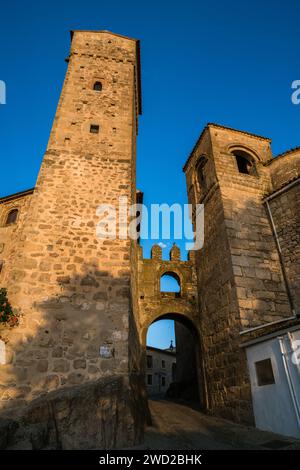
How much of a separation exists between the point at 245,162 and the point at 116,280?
32.0ft

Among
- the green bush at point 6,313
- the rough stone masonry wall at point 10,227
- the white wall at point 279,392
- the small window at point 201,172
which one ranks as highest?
the small window at point 201,172

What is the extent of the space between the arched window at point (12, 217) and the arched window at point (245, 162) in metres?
9.53

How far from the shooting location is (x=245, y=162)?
13344mm

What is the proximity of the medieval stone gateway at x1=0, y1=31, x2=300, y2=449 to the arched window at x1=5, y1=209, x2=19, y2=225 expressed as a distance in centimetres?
9

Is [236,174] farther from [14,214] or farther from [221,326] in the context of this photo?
[14,214]

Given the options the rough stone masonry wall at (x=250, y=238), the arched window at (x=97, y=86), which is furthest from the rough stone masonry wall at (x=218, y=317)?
the arched window at (x=97, y=86)

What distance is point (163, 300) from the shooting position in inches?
459

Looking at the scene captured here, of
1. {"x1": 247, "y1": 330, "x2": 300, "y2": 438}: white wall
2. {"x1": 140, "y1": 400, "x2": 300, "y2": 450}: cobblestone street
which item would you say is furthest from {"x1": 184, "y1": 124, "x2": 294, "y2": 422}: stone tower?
{"x1": 140, "y1": 400, "x2": 300, "y2": 450}: cobblestone street

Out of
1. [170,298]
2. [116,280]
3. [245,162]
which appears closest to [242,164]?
[245,162]

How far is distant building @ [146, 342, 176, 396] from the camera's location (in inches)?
1191

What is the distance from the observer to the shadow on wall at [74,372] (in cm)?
430

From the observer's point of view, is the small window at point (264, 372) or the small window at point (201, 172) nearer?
the small window at point (264, 372)

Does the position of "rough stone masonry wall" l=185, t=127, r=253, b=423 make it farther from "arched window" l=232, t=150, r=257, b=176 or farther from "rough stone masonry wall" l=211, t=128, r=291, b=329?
"arched window" l=232, t=150, r=257, b=176

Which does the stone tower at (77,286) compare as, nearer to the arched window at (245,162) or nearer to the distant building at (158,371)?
the arched window at (245,162)
